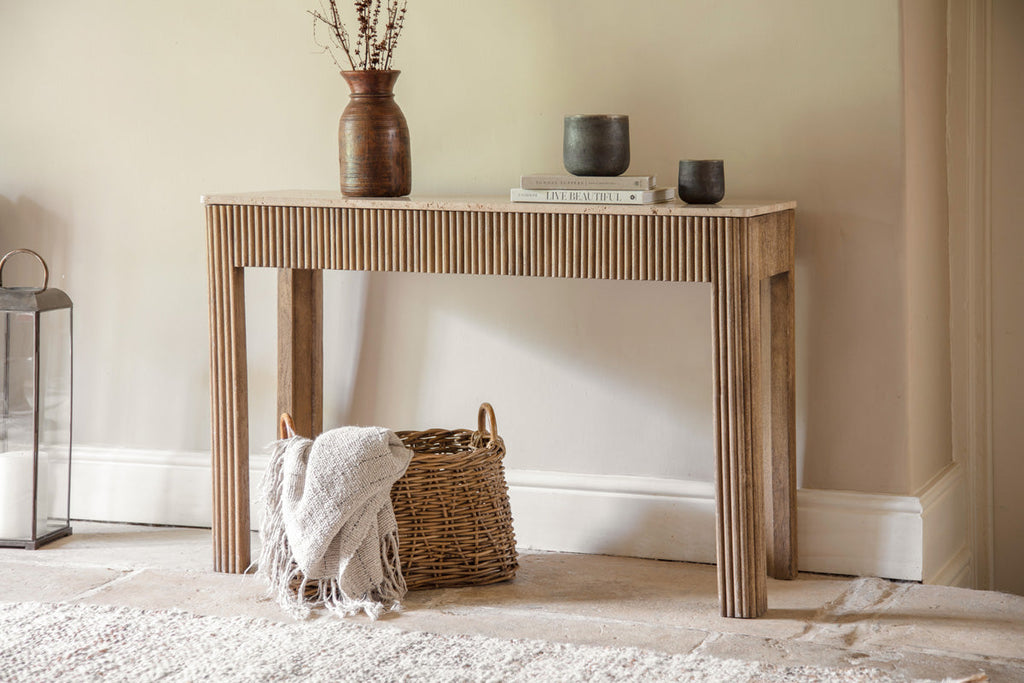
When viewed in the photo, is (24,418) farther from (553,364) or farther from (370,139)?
(553,364)

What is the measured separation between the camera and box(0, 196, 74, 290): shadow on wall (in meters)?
2.96

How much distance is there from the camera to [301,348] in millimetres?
2703

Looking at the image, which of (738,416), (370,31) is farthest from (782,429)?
(370,31)

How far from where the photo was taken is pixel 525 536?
8.80 feet

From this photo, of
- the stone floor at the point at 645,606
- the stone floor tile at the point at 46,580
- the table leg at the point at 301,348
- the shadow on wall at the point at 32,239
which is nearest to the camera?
the stone floor at the point at 645,606

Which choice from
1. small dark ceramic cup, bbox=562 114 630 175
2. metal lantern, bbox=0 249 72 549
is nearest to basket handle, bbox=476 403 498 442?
small dark ceramic cup, bbox=562 114 630 175

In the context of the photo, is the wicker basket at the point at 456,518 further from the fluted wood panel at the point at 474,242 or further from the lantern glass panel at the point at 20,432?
the lantern glass panel at the point at 20,432

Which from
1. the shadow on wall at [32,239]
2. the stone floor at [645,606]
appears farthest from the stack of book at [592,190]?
the shadow on wall at [32,239]

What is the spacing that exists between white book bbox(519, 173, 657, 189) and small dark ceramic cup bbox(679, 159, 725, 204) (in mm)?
61

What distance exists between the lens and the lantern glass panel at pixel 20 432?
2635 mm

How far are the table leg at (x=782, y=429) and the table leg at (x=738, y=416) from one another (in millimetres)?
262

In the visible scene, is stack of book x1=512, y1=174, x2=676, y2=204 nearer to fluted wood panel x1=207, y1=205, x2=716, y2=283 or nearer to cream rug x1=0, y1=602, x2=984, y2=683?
fluted wood panel x1=207, y1=205, x2=716, y2=283

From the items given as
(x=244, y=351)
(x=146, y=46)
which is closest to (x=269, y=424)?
(x=244, y=351)

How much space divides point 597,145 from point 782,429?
672mm
